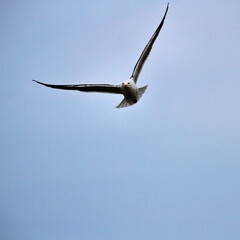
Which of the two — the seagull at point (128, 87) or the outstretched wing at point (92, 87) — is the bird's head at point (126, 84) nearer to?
the seagull at point (128, 87)

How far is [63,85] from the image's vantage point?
1380 cm

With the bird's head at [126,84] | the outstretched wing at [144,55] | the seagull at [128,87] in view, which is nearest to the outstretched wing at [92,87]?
the seagull at [128,87]

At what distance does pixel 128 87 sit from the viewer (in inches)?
520

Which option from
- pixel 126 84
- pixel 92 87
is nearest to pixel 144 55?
pixel 126 84

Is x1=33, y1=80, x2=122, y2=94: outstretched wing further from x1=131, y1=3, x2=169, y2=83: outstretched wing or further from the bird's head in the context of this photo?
x1=131, y1=3, x2=169, y2=83: outstretched wing

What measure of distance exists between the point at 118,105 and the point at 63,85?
2.05 metres

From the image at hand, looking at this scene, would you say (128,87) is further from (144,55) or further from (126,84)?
(144,55)

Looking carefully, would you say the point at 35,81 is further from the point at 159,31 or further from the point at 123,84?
the point at 159,31

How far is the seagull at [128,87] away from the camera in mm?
13336

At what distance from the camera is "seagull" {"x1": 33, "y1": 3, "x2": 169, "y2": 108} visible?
43.8 ft

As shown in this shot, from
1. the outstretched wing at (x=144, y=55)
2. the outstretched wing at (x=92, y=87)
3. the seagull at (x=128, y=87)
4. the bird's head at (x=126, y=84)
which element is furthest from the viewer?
the outstretched wing at (x=92, y=87)

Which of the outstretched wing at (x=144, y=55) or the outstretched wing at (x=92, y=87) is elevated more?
the outstretched wing at (x=144, y=55)

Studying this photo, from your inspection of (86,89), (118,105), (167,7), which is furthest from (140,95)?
(167,7)

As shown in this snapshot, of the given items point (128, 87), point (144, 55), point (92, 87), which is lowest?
point (128, 87)
